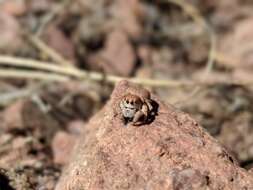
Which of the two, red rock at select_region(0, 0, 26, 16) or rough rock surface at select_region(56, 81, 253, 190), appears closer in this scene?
rough rock surface at select_region(56, 81, 253, 190)

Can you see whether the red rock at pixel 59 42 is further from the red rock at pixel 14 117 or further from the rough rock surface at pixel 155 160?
the rough rock surface at pixel 155 160

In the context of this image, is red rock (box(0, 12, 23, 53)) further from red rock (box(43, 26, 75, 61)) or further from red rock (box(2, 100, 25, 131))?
red rock (box(2, 100, 25, 131))

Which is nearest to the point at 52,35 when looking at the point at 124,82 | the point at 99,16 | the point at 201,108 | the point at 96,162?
the point at 99,16

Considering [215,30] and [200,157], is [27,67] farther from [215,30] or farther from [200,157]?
[200,157]

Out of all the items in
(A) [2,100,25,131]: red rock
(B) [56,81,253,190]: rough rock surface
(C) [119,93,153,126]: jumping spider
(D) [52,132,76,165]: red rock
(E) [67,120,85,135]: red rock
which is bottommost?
(E) [67,120,85,135]: red rock

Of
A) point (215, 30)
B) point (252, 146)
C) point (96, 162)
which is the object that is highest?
point (96, 162)

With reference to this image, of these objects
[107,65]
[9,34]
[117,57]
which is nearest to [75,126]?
[107,65]

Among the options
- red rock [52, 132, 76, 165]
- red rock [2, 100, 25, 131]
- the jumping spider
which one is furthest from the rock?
the jumping spider
